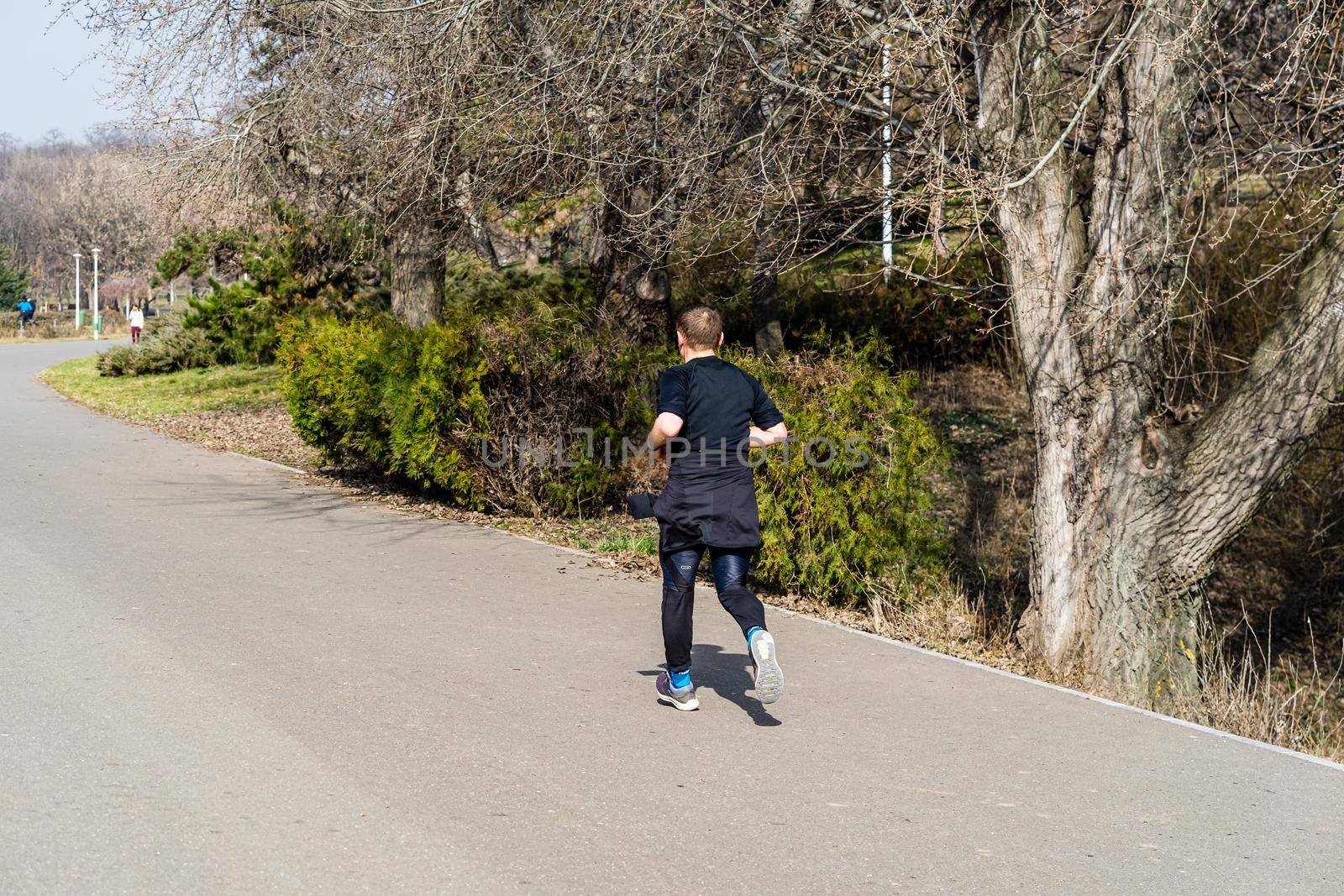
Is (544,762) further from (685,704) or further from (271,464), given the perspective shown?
(271,464)

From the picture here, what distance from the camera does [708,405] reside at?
18.2ft

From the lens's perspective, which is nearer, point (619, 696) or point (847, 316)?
point (619, 696)

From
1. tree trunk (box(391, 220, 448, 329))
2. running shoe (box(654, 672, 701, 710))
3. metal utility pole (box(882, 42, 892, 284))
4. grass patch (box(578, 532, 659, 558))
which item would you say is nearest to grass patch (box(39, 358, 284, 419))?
tree trunk (box(391, 220, 448, 329))

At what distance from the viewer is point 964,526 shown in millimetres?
12117

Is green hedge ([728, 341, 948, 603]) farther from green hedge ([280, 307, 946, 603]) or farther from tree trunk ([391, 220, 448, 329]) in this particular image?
tree trunk ([391, 220, 448, 329])

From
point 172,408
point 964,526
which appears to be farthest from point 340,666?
point 172,408

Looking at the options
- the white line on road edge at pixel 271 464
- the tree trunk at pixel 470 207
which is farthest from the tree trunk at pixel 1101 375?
the white line on road edge at pixel 271 464

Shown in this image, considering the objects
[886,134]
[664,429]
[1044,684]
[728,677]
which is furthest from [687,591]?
[886,134]

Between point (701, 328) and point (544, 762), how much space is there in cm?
200

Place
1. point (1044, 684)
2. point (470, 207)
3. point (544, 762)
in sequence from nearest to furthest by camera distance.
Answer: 1. point (544, 762)
2. point (1044, 684)
3. point (470, 207)

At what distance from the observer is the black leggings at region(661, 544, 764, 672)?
562 centimetres

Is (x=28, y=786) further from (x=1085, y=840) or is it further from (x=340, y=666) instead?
(x=1085, y=840)

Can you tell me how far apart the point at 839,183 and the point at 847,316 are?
6.97 m

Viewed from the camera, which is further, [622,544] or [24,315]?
[24,315]
